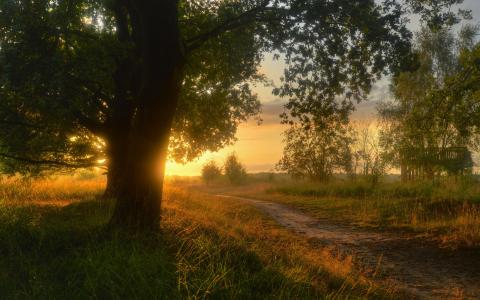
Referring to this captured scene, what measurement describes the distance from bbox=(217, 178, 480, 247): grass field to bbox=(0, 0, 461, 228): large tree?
520 centimetres

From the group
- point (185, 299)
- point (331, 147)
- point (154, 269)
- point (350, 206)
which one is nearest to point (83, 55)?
point (154, 269)

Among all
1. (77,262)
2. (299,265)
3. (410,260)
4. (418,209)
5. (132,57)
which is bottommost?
(410,260)

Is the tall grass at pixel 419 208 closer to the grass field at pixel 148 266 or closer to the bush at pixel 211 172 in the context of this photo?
the grass field at pixel 148 266

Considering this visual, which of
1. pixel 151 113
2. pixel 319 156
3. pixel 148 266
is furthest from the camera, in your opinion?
pixel 319 156

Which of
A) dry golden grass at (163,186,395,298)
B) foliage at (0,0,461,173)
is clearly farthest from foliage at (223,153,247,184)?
dry golden grass at (163,186,395,298)

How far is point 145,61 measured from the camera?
952 centimetres

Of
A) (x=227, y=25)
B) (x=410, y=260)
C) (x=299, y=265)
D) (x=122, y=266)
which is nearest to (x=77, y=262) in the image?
(x=122, y=266)

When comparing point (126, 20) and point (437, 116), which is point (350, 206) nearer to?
point (437, 116)

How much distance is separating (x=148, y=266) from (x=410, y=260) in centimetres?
710

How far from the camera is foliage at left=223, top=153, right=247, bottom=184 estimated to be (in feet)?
174

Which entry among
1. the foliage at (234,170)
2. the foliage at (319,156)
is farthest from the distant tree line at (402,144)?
the foliage at (234,170)

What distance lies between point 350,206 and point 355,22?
1158 cm

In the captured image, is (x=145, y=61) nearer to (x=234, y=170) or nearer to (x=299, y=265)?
(x=299, y=265)

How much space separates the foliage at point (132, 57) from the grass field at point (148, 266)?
3.18 meters
